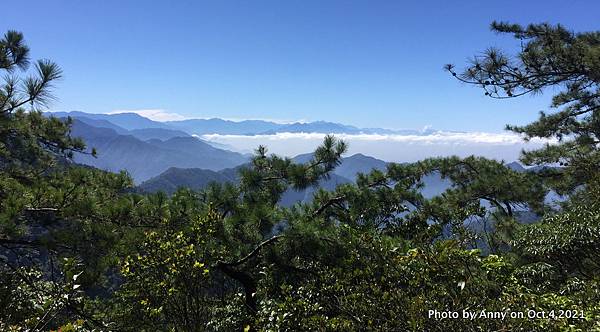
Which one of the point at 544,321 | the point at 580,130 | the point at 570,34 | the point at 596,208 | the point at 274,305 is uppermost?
the point at 570,34

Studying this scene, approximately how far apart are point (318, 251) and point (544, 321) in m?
3.83

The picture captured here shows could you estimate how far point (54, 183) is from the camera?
8.10 m

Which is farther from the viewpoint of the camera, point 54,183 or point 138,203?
point 54,183

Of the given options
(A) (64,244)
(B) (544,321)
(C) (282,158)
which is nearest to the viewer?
(B) (544,321)

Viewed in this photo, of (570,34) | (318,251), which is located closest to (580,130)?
(570,34)

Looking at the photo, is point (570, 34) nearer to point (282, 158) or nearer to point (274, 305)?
point (282, 158)

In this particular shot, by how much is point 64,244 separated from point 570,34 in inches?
476

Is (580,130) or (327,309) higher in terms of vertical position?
(580,130)

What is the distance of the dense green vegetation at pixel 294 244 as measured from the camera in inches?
153

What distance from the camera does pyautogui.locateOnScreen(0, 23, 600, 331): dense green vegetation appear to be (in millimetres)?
3895

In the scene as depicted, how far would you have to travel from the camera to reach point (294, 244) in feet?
22.3

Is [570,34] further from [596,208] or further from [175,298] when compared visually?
[175,298]

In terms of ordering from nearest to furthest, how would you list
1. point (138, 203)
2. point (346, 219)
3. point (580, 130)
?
point (138, 203)
point (346, 219)
point (580, 130)

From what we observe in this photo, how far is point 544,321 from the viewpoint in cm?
346
